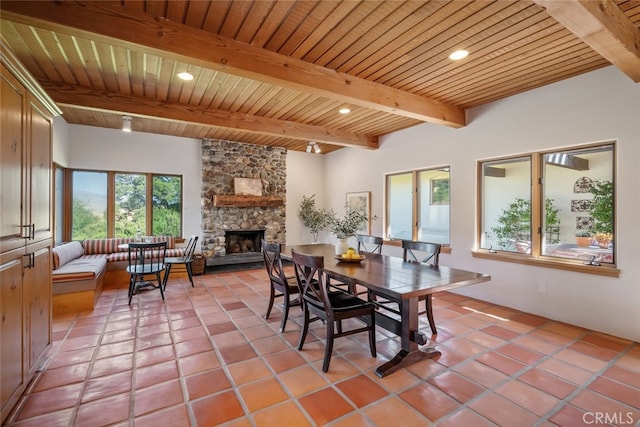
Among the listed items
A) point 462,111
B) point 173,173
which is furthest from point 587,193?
point 173,173

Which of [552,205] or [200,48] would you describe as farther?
[552,205]

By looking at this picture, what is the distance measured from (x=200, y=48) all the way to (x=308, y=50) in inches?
36.9

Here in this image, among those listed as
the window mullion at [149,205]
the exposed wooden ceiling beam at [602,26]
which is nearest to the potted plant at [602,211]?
the exposed wooden ceiling beam at [602,26]

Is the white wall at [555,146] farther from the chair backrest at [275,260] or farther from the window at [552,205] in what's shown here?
the chair backrest at [275,260]

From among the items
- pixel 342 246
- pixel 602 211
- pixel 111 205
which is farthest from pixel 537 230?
pixel 111 205

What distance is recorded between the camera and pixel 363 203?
6238 millimetres

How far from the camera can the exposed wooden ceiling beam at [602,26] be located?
1.82 metres

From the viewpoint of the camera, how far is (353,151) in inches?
257

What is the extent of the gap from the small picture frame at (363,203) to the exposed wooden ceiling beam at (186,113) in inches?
45.2

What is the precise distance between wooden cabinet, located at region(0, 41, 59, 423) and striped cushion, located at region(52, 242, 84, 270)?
5.93 feet

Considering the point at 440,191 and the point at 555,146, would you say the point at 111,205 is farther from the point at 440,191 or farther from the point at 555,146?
the point at 555,146

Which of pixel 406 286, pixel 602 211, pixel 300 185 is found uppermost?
pixel 300 185

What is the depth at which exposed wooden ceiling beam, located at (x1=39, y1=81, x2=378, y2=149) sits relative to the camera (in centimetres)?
335

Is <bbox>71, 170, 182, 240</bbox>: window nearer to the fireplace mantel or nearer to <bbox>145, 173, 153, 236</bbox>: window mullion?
<bbox>145, 173, 153, 236</bbox>: window mullion
